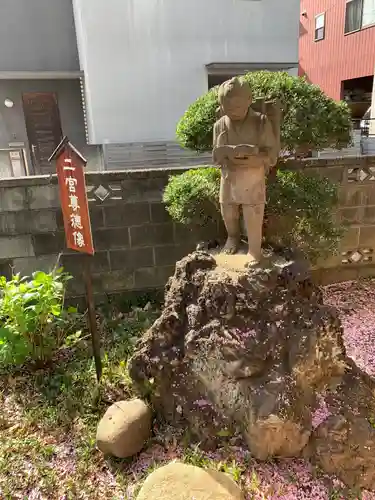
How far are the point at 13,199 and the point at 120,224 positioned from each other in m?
1.32

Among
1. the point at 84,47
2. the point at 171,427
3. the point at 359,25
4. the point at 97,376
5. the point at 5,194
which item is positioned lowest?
the point at 171,427

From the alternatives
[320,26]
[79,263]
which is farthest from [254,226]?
[320,26]

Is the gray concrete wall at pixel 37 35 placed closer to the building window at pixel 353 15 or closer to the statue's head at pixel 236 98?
the statue's head at pixel 236 98

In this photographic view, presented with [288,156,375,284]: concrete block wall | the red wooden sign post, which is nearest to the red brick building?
[288,156,375,284]: concrete block wall

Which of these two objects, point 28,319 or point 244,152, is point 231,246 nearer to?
point 244,152

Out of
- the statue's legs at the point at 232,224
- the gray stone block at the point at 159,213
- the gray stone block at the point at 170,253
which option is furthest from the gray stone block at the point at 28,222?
the statue's legs at the point at 232,224

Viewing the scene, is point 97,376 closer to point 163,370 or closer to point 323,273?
point 163,370

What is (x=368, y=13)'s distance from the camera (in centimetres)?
1212

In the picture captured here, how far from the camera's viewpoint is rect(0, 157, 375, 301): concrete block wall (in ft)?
15.5

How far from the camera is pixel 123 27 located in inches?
337

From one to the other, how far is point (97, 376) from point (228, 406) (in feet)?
4.18


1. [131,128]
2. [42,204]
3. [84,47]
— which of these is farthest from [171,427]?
[84,47]

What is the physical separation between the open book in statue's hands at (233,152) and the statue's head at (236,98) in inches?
9.6

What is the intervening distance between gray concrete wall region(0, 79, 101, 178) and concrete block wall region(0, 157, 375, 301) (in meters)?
5.10
